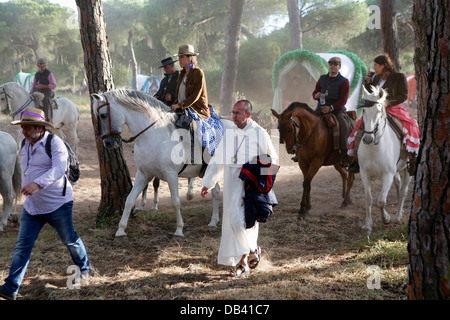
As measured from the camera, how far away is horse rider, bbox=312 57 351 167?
7.81 m

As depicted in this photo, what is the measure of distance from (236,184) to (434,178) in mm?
2238

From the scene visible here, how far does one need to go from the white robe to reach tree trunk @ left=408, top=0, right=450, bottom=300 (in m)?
1.94

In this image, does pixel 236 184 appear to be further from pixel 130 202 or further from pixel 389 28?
pixel 389 28

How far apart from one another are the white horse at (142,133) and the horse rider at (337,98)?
311cm

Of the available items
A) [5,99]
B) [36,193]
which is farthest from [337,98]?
[5,99]

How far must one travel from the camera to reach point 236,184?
4.80 metres

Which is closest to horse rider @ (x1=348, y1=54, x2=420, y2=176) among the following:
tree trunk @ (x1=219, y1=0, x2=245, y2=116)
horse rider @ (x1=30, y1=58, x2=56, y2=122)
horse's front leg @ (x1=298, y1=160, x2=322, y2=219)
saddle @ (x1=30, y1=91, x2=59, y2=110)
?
horse's front leg @ (x1=298, y1=160, x2=322, y2=219)

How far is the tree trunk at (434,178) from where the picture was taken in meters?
3.02

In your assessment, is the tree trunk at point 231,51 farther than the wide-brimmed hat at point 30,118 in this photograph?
Yes

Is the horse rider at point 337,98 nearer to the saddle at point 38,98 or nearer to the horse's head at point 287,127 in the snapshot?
the horse's head at point 287,127

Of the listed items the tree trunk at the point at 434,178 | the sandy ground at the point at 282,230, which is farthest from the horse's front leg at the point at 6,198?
the tree trunk at the point at 434,178

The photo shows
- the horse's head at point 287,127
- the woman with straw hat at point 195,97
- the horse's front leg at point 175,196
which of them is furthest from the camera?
the horse's head at point 287,127

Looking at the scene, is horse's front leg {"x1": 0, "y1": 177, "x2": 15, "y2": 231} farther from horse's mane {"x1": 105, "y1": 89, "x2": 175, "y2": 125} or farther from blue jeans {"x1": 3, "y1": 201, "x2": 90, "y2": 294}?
blue jeans {"x1": 3, "y1": 201, "x2": 90, "y2": 294}

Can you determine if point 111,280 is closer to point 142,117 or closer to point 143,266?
point 143,266
